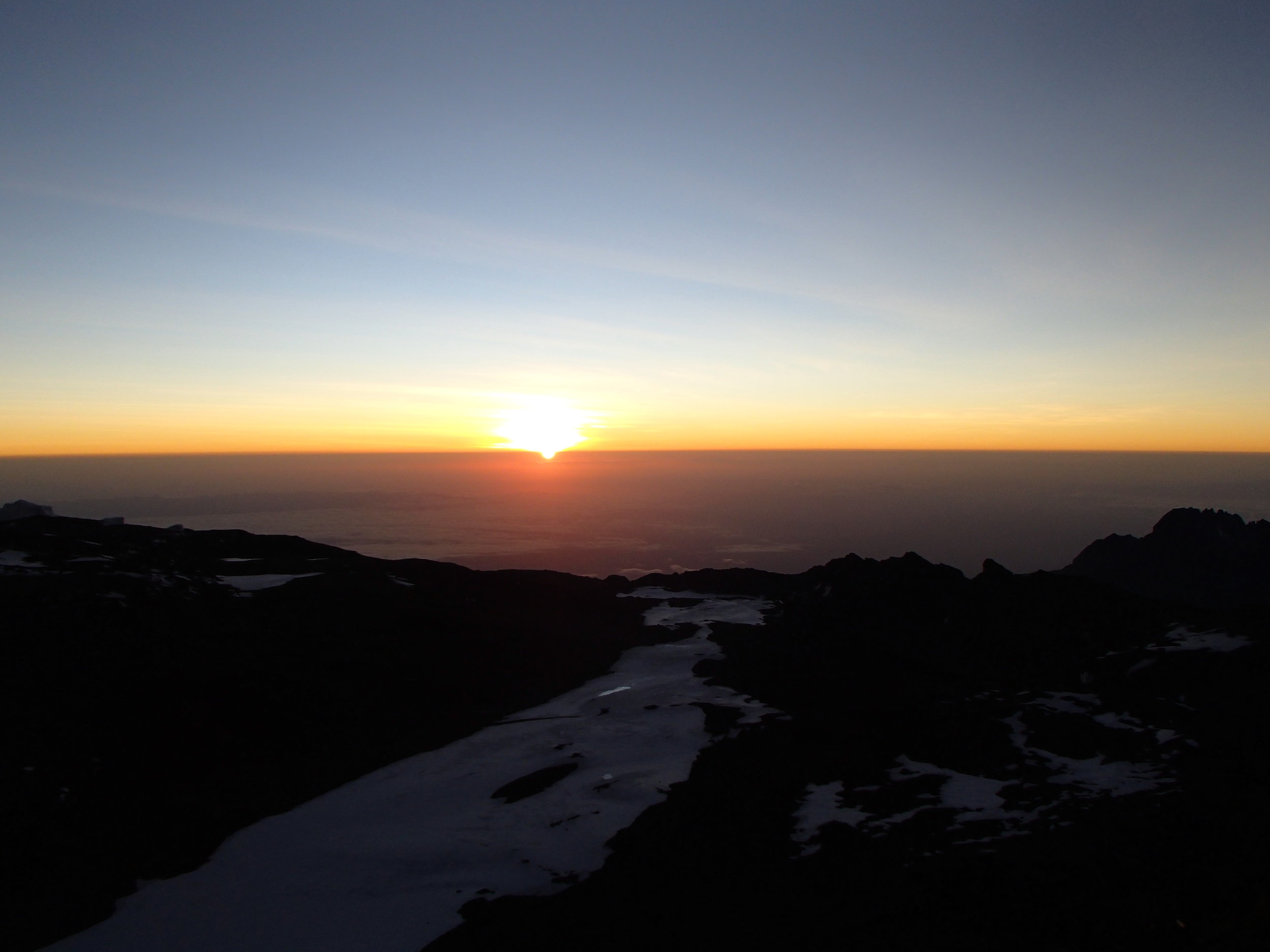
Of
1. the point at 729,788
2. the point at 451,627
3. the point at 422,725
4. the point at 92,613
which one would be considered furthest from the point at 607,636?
the point at 92,613

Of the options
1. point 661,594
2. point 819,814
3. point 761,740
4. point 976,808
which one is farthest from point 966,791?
point 661,594

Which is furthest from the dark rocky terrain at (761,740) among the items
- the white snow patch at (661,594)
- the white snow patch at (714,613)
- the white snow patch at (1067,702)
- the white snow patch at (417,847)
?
the white snow patch at (661,594)

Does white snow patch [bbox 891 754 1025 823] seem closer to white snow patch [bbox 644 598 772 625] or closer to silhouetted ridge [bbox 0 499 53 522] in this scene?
white snow patch [bbox 644 598 772 625]

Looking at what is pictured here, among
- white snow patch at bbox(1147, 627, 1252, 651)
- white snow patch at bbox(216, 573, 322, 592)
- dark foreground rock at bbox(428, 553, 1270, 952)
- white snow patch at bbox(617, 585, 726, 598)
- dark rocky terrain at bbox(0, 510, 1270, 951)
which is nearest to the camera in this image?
dark foreground rock at bbox(428, 553, 1270, 952)

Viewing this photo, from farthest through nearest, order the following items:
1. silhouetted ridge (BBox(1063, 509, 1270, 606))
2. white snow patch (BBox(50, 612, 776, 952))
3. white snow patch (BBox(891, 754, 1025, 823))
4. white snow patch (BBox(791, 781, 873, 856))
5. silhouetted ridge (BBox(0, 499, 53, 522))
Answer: silhouetted ridge (BBox(1063, 509, 1270, 606))
silhouetted ridge (BBox(0, 499, 53, 522))
white snow patch (BBox(791, 781, 873, 856))
white snow patch (BBox(891, 754, 1025, 823))
white snow patch (BBox(50, 612, 776, 952))

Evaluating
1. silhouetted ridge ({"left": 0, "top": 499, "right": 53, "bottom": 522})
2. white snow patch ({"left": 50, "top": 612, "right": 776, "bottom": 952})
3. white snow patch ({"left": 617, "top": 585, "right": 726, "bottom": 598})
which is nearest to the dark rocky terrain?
white snow patch ({"left": 50, "top": 612, "right": 776, "bottom": 952})

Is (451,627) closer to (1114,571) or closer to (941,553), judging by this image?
(1114,571)
